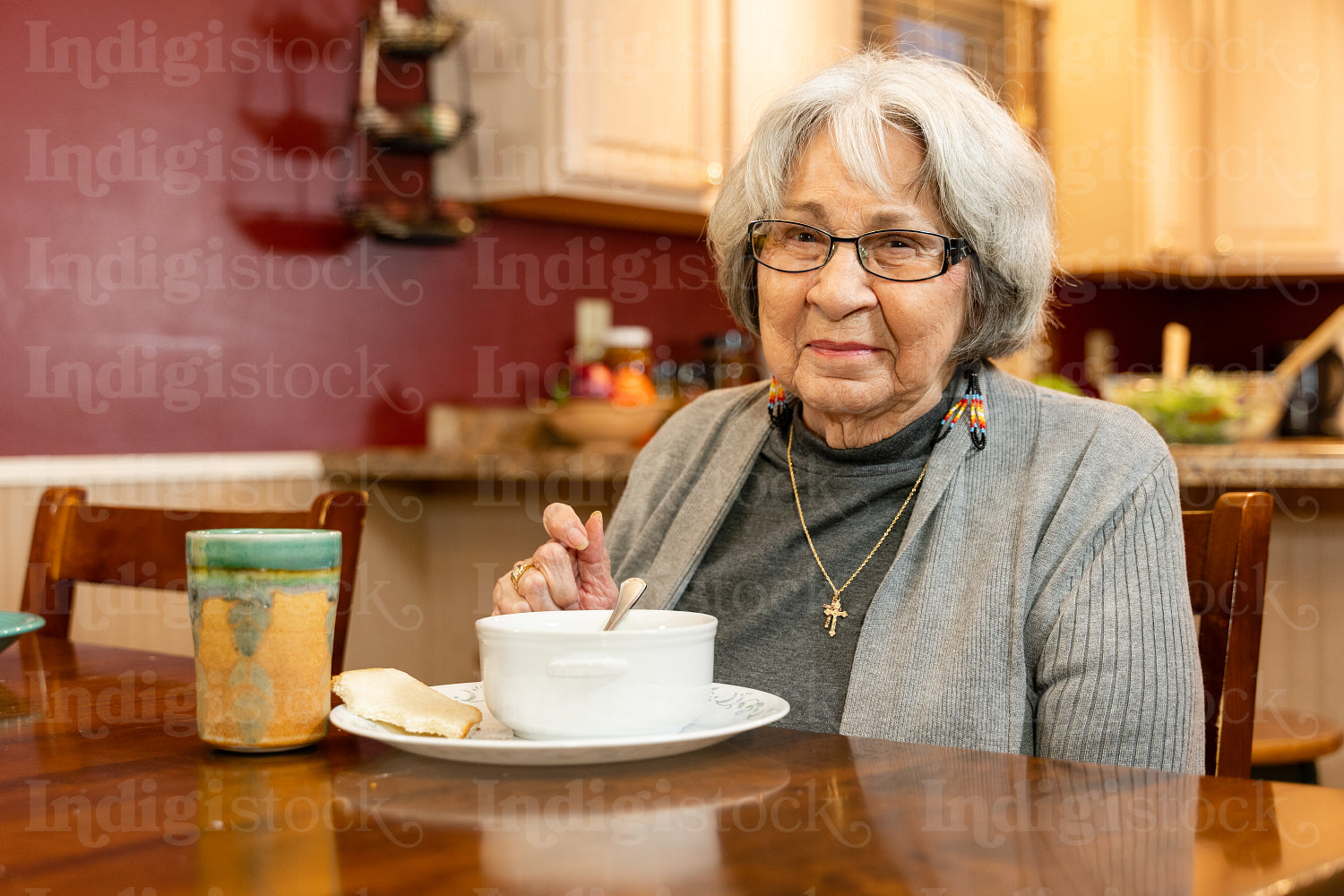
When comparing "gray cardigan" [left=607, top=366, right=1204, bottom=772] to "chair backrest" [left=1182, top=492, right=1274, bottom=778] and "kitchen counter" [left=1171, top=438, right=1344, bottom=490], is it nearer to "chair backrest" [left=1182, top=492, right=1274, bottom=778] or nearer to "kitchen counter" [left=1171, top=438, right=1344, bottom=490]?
"chair backrest" [left=1182, top=492, right=1274, bottom=778]

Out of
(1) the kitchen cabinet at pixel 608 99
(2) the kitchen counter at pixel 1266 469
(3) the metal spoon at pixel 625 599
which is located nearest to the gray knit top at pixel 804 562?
(3) the metal spoon at pixel 625 599

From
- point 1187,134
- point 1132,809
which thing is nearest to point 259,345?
point 1132,809

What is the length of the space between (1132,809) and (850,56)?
922 millimetres

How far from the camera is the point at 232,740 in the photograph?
76 cm

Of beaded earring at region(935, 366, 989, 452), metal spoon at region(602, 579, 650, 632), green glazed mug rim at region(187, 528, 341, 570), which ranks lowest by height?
metal spoon at region(602, 579, 650, 632)

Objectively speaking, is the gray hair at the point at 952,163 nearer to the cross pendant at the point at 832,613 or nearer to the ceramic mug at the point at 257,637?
the cross pendant at the point at 832,613

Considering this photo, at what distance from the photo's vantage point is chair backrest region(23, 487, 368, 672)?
140 cm

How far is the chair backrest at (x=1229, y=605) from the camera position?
116cm

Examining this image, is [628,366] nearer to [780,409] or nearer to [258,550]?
[780,409]

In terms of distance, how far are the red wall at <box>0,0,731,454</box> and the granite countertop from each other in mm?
72

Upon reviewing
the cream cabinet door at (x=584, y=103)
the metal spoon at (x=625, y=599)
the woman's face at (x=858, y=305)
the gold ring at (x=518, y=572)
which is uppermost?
the cream cabinet door at (x=584, y=103)

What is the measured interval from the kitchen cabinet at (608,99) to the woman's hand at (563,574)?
2069mm

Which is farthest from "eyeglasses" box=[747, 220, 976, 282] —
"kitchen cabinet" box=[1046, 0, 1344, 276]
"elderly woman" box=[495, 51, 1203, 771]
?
"kitchen cabinet" box=[1046, 0, 1344, 276]

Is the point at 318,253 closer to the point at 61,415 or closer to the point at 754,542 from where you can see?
the point at 61,415
